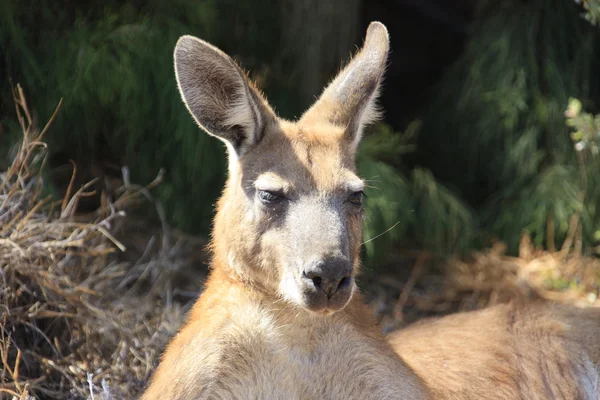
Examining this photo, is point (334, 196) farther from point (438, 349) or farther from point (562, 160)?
point (562, 160)

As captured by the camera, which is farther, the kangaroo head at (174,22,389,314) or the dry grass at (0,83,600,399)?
the dry grass at (0,83,600,399)

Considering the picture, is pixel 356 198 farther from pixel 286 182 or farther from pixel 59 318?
pixel 59 318

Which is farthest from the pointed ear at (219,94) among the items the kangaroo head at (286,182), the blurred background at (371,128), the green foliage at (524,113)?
the green foliage at (524,113)

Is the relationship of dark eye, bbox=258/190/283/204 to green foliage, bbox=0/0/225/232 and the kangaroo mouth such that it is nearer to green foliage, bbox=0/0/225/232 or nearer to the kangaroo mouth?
the kangaroo mouth

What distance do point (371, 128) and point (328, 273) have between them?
11.1 feet

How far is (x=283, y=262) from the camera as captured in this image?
3350 millimetres

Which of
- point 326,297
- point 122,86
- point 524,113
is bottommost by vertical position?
point 122,86

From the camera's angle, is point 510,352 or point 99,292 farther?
point 99,292

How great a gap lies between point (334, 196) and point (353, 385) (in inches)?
30.2

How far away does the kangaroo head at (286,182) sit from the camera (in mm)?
3283

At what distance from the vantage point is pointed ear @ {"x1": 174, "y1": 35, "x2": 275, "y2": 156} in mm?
3576

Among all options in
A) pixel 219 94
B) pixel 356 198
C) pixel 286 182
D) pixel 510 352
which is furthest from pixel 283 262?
pixel 510 352

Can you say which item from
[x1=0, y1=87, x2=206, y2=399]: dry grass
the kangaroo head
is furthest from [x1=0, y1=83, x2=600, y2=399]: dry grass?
the kangaroo head

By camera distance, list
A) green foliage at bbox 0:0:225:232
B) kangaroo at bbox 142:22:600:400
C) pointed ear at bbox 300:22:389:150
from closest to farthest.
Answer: kangaroo at bbox 142:22:600:400 < pointed ear at bbox 300:22:389:150 < green foliage at bbox 0:0:225:232
